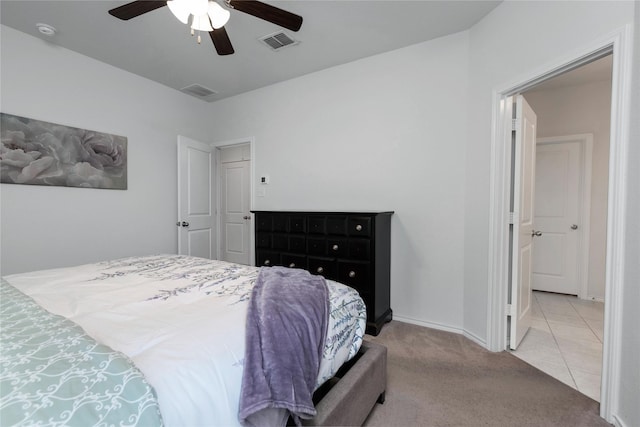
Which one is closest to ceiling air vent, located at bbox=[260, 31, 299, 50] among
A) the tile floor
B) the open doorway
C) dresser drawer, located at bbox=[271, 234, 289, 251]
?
dresser drawer, located at bbox=[271, 234, 289, 251]

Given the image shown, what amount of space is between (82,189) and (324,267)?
2554mm

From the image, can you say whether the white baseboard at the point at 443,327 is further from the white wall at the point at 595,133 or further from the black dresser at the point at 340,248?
the white wall at the point at 595,133

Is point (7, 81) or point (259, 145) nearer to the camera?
point (7, 81)

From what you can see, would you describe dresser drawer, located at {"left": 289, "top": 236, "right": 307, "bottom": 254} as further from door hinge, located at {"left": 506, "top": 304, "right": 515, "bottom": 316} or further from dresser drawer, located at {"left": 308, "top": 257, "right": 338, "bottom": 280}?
door hinge, located at {"left": 506, "top": 304, "right": 515, "bottom": 316}

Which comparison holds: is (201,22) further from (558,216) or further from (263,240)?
(558,216)

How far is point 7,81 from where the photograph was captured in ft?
7.80

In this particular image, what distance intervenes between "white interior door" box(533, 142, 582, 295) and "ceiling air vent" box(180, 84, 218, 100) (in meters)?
4.50

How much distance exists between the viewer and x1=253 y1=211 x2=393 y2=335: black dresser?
2426 millimetres

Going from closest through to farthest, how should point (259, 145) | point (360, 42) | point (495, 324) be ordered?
point (495, 324) < point (360, 42) < point (259, 145)

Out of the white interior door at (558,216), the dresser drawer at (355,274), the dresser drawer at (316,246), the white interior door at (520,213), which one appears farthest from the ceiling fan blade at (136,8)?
the white interior door at (558,216)

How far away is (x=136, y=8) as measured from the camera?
1715 mm

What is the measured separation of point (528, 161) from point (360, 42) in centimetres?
182

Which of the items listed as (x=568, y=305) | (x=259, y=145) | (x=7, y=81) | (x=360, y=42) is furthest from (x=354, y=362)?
(x=7, y=81)

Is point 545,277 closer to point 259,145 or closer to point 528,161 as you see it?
point 528,161
